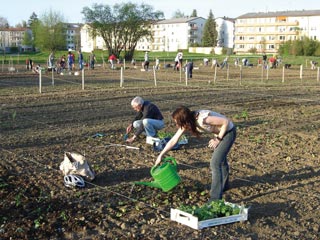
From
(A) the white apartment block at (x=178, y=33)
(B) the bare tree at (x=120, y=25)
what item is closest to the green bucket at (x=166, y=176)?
(B) the bare tree at (x=120, y=25)

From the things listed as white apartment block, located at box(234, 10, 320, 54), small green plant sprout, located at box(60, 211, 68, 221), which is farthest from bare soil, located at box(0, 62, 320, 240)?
white apartment block, located at box(234, 10, 320, 54)

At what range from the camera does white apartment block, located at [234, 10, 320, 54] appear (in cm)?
11256

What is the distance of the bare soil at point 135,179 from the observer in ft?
20.4

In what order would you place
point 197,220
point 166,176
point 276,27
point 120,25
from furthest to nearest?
point 276,27
point 120,25
point 166,176
point 197,220

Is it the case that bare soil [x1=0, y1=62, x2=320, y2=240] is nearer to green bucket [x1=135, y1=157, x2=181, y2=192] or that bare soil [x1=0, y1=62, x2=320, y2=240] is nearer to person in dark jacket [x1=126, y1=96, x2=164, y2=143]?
green bucket [x1=135, y1=157, x2=181, y2=192]

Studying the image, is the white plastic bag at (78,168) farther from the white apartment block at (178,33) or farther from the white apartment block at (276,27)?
the white apartment block at (178,33)

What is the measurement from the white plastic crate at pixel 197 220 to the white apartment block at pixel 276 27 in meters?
106

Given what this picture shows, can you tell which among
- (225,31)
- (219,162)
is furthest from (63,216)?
(225,31)

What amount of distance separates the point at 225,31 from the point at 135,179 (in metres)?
131

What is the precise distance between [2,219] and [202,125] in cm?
293

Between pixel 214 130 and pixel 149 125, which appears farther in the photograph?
pixel 149 125

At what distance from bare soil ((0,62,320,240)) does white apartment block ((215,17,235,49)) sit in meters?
120

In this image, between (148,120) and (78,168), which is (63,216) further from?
(148,120)

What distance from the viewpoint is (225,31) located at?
135375 millimetres
